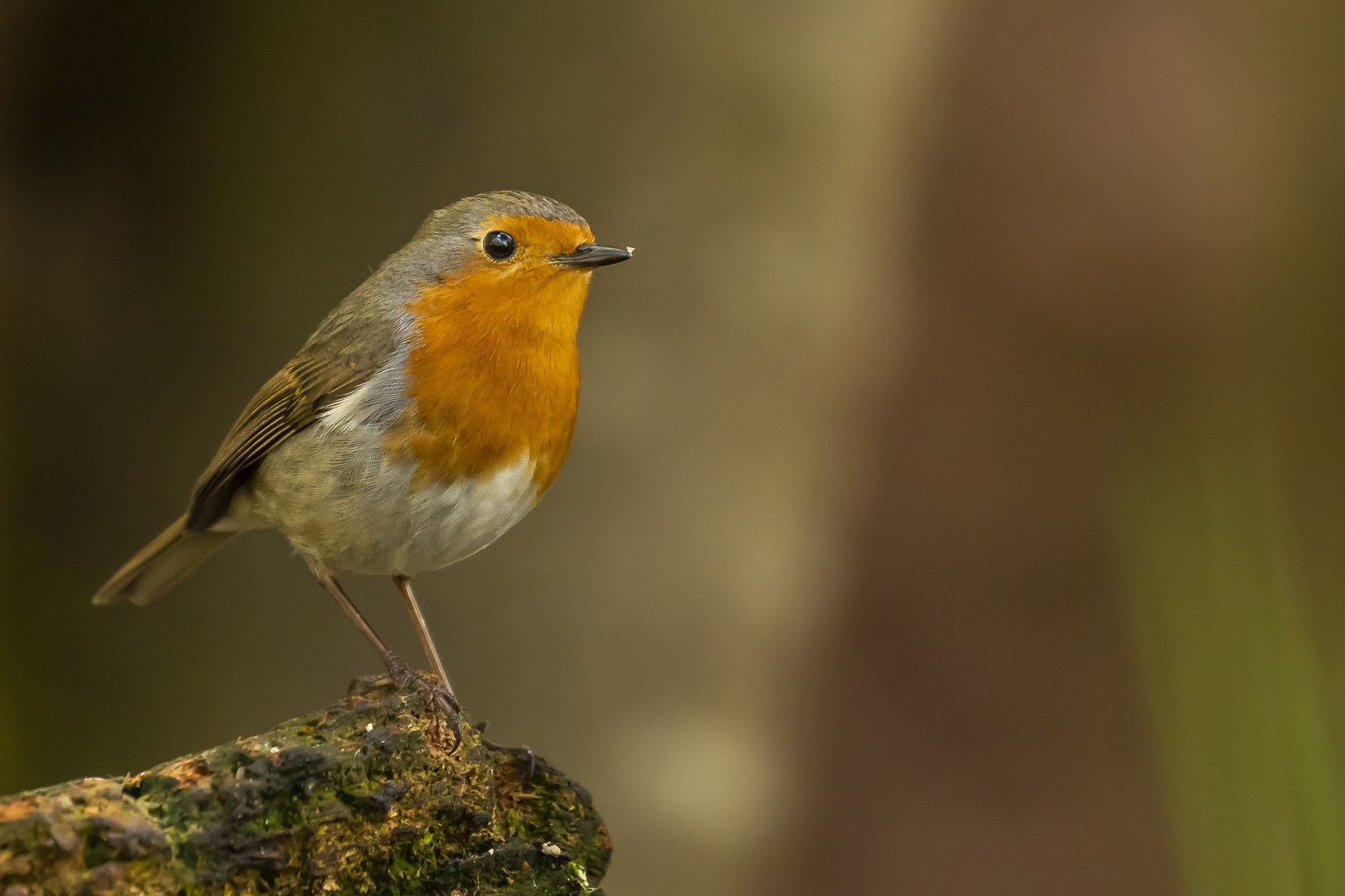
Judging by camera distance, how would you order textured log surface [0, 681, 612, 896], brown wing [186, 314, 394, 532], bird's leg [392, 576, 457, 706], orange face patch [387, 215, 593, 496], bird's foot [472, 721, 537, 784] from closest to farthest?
textured log surface [0, 681, 612, 896] → bird's foot [472, 721, 537, 784] → orange face patch [387, 215, 593, 496] → brown wing [186, 314, 394, 532] → bird's leg [392, 576, 457, 706]

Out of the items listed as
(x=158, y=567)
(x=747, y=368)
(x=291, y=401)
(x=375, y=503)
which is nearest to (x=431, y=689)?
(x=375, y=503)

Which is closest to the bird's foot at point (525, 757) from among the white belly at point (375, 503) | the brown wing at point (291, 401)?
the white belly at point (375, 503)

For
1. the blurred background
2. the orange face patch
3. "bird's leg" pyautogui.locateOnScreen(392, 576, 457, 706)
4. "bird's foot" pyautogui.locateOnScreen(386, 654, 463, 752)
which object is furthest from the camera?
the blurred background

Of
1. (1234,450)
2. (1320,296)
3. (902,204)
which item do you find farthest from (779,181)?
(1234,450)

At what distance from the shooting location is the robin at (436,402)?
1808 mm

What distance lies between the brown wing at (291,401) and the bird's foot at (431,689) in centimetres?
44

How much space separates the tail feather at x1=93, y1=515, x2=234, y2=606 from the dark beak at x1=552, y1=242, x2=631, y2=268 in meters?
0.99

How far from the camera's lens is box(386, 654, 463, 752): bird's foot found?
1486 millimetres

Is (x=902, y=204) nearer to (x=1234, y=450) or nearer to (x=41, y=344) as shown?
(x=1234, y=450)

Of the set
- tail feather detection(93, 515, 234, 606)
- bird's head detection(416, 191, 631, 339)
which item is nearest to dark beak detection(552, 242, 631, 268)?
bird's head detection(416, 191, 631, 339)

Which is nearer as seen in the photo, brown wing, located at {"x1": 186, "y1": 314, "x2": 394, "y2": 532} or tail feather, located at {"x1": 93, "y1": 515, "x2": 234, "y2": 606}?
brown wing, located at {"x1": 186, "y1": 314, "x2": 394, "y2": 532}

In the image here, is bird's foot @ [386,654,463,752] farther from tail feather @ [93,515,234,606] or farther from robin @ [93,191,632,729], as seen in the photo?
tail feather @ [93,515,234,606]

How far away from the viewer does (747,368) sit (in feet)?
12.1

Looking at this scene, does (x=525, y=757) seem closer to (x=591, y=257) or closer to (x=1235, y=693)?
(x=591, y=257)
